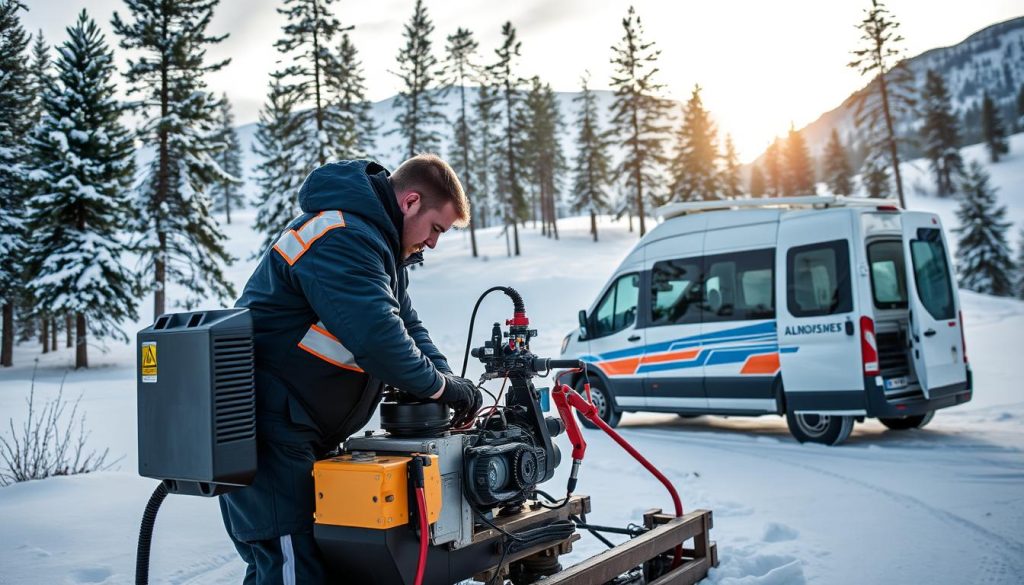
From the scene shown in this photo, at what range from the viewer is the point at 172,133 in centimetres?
2353

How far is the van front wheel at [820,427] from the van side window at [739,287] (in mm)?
1201

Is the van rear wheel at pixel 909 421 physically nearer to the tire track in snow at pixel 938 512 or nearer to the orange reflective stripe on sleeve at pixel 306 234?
the tire track in snow at pixel 938 512

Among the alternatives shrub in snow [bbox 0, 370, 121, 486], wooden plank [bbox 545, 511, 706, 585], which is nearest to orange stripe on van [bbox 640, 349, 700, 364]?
wooden plank [bbox 545, 511, 706, 585]

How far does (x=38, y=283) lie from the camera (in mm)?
22562

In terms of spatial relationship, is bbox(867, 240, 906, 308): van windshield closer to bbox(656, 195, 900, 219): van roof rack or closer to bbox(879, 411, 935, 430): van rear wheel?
bbox(656, 195, 900, 219): van roof rack

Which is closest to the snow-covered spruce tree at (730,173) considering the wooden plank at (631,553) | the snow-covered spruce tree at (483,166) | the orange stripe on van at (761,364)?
the snow-covered spruce tree at (483,166)

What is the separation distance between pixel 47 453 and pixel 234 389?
5.99m

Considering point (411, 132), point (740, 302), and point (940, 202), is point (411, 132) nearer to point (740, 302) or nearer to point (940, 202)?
point (740, 302)

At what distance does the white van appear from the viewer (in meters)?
8.01

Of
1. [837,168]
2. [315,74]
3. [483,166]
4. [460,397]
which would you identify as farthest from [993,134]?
[460,397]

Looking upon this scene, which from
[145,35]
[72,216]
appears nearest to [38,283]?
[72,216]

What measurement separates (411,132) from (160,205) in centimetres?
2033

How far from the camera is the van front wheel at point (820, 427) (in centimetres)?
825

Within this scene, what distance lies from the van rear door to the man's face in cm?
661
